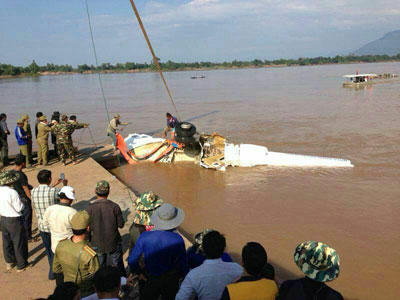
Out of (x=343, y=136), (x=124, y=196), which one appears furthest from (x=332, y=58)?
(x=124, y=196)

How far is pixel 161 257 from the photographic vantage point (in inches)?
109

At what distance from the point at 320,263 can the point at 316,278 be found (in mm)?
97

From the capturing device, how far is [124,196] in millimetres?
6984

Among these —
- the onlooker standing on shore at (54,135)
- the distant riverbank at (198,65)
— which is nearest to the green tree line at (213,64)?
the distant riverbank at (198,65)

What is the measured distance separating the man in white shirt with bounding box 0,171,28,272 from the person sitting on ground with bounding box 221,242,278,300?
10.2 feet

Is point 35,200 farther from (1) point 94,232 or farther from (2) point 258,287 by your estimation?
(2) point 258,287

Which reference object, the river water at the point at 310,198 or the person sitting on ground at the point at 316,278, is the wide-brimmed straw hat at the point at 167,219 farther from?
the river water at the point at 310,198

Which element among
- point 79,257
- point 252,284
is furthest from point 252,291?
point 79,257

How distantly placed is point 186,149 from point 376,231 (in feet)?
21.1

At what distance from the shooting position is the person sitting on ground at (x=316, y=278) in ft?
6.48

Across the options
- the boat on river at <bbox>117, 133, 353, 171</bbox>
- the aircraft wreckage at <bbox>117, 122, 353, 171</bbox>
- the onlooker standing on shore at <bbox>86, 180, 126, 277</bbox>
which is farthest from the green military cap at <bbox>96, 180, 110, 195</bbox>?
the boat on river at <bbox>117, 133, 353, 171</bbox>

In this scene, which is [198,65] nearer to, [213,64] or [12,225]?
[213,64]

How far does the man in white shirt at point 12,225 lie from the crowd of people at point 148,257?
1 cm

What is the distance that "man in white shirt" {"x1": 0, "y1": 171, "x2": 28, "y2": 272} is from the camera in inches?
154
